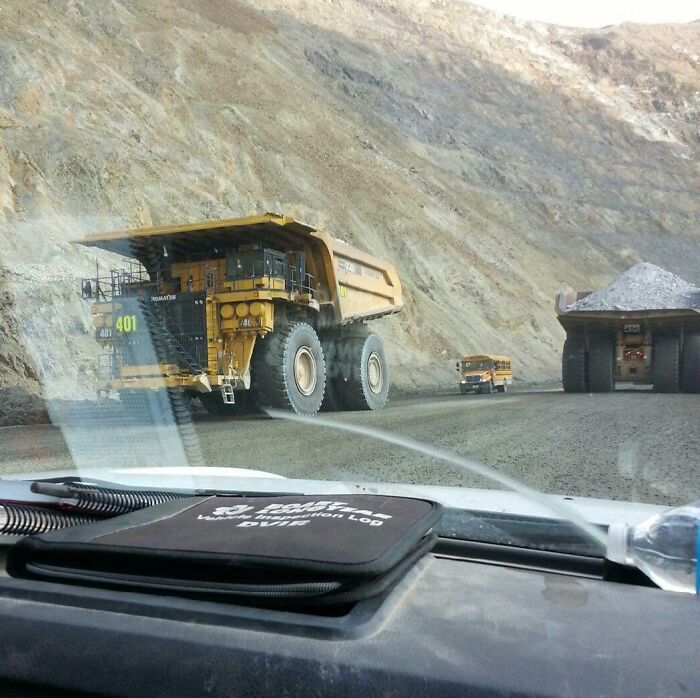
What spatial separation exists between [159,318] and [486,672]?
9.61 metres

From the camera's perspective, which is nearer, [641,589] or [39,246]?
[641,589]

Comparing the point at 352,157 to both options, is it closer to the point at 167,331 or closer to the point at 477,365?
the point at 477,365

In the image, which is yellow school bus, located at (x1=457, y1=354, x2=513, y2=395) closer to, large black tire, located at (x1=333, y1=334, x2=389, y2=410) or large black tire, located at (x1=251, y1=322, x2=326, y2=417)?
large black tire, located at (x1=333, y1=334, x2=389, y2=410)

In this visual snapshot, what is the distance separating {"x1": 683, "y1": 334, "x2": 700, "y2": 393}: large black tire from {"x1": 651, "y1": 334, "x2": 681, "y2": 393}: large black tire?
6.0 inches

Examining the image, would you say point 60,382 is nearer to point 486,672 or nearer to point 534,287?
point 486,672

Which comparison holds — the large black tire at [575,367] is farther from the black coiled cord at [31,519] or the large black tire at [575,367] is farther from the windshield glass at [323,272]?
the black coiled cord at [31,519]

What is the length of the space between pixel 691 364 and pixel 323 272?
771cm

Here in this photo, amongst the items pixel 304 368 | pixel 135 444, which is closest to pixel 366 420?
pixel 304 368

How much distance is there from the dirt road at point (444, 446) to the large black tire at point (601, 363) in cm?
495

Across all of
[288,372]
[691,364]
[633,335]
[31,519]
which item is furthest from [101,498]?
[633,335]

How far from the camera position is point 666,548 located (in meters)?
1.56

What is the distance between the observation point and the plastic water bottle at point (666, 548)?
149 cm

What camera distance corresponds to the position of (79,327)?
12.6 m

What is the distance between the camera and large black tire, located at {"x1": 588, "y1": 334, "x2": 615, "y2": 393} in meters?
15.1
